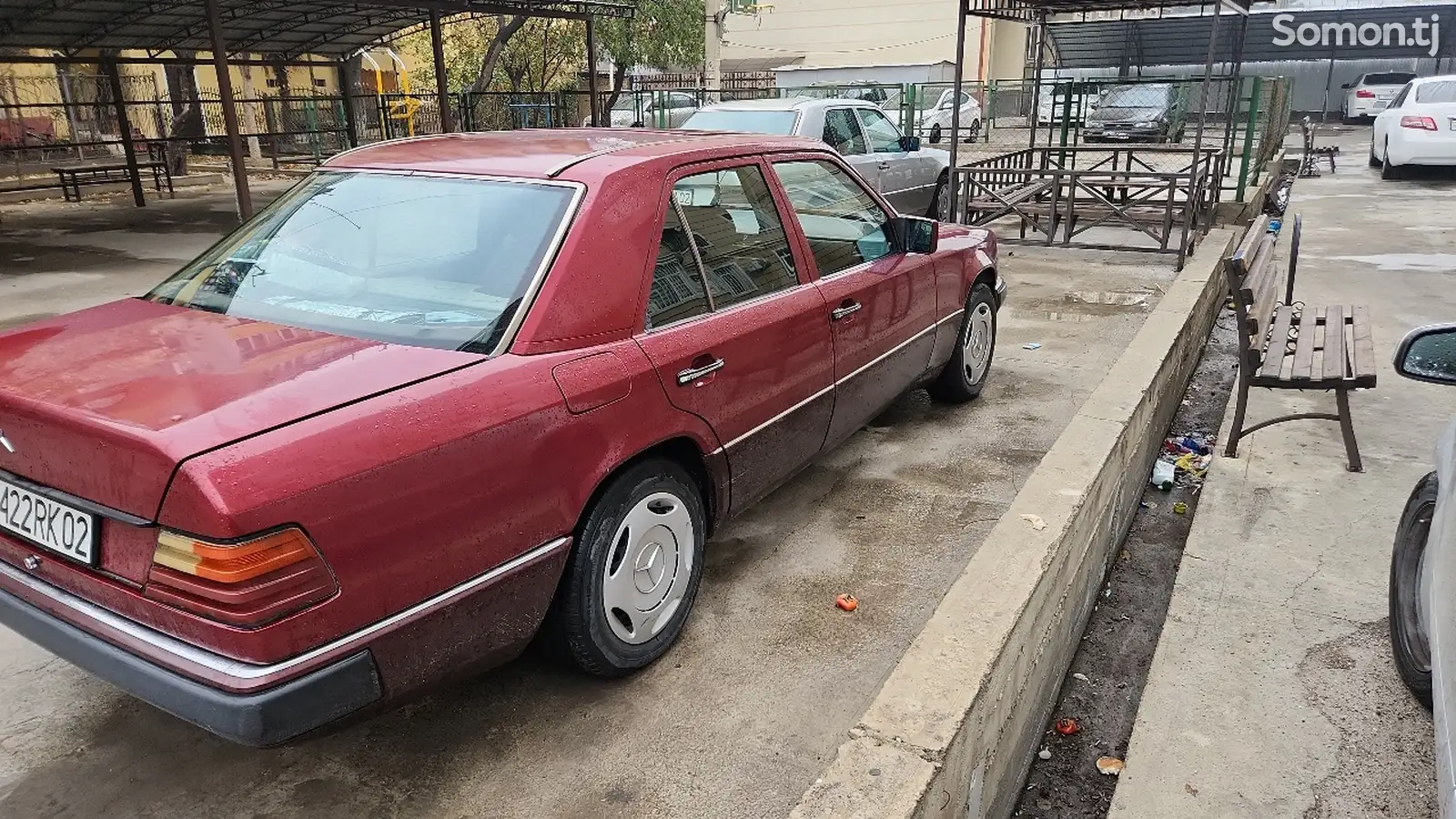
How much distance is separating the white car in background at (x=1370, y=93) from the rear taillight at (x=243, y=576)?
34620mm

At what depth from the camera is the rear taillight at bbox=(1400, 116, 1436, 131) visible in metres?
14.5

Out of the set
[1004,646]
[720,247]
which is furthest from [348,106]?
[1004,646]

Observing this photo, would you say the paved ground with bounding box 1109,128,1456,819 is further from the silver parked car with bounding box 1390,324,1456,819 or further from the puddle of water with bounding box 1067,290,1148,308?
the puddle of water with bounding box 1067,290,1148,308

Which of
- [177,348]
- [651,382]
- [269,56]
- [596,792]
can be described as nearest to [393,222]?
[177,348]

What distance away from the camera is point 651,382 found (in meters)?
2.81

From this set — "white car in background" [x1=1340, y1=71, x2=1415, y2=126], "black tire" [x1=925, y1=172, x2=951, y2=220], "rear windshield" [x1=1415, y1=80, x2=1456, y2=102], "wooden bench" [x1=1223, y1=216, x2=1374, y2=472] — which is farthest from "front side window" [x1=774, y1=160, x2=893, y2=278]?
"white car in background" [x1=1340, y1=71, x2=1415, y2=126]

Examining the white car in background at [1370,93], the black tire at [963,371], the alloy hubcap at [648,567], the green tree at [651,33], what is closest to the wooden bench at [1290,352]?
the black tire at [963,371]

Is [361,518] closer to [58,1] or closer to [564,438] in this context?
[564,438]

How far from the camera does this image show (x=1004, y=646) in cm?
265

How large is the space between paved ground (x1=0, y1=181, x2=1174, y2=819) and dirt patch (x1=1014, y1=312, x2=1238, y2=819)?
2.25 ft

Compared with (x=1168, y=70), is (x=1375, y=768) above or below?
below

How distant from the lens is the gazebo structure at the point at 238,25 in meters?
12.1

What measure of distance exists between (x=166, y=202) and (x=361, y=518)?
53.7ft

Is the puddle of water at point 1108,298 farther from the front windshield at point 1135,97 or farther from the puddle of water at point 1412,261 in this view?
the front windshield at point 1135,97
